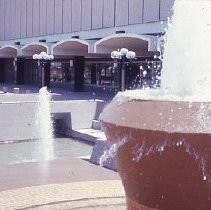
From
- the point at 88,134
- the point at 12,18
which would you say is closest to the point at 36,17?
the point at 12,18

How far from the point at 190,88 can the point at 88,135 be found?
593 inches

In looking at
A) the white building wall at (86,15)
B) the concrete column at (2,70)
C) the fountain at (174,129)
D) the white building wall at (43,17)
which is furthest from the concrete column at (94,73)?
the fountain at (174,129)

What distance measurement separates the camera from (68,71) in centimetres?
5191

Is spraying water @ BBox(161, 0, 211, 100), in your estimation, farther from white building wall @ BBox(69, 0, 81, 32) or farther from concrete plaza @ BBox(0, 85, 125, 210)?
white building wall @ BBox(69, 0, 81, 32)

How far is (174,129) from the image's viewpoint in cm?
494

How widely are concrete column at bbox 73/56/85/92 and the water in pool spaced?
1939cm

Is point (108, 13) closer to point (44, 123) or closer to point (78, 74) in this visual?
point (78, 74)

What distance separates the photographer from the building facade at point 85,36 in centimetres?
3319

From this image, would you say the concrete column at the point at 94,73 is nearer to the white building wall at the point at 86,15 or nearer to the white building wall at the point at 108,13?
the white building wall at the point at 86,15

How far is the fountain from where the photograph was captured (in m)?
4.94

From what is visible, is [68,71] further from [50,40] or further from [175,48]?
[175,48]

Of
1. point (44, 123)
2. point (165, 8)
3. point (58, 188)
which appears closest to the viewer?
point (58, 188)

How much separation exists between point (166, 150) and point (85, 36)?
3689 centimetres

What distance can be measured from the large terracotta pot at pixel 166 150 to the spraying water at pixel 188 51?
2.26 feet
